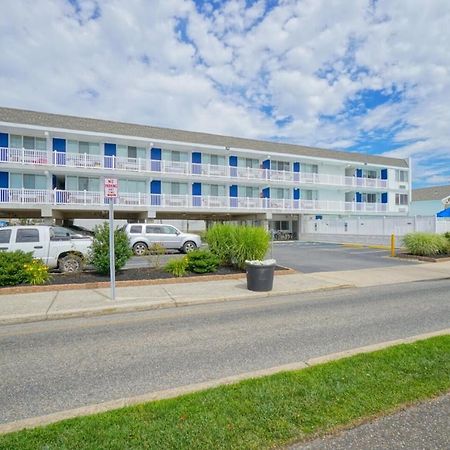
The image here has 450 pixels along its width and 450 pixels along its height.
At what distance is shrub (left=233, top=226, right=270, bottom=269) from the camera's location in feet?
36.9

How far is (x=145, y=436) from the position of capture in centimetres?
255

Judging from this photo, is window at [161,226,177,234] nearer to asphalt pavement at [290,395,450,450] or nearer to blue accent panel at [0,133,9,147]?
blue accent panel at [0,133,9,147]

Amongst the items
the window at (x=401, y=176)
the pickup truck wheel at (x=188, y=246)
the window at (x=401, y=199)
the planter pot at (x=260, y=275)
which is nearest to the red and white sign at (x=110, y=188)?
the planter pot at (x=260, y=275)

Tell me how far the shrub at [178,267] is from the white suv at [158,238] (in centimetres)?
725

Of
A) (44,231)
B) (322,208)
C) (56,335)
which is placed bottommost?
(56,335)

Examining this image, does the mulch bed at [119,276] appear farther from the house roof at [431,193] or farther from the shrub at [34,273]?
the house roof at [431,193]

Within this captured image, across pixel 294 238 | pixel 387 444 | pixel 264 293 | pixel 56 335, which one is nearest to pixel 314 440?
pixel 387 444

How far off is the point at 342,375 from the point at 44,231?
34.9 ft

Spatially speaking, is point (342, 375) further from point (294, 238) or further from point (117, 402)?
point (294, 238)

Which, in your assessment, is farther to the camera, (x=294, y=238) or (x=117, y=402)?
(x=294, y=238)

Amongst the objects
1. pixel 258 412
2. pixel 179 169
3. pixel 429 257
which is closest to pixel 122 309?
pixel 258 412

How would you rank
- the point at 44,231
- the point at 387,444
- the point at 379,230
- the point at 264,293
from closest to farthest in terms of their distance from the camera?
the point at 387,444 → the point at 264,293 → the point at 44,231 → the point at 379,230

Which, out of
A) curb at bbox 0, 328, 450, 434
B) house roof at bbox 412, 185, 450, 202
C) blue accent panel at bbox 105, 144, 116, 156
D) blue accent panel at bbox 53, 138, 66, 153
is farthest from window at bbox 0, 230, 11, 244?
house roof at bbox 412, 185, 450, 202

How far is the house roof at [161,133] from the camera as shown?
25094mm
